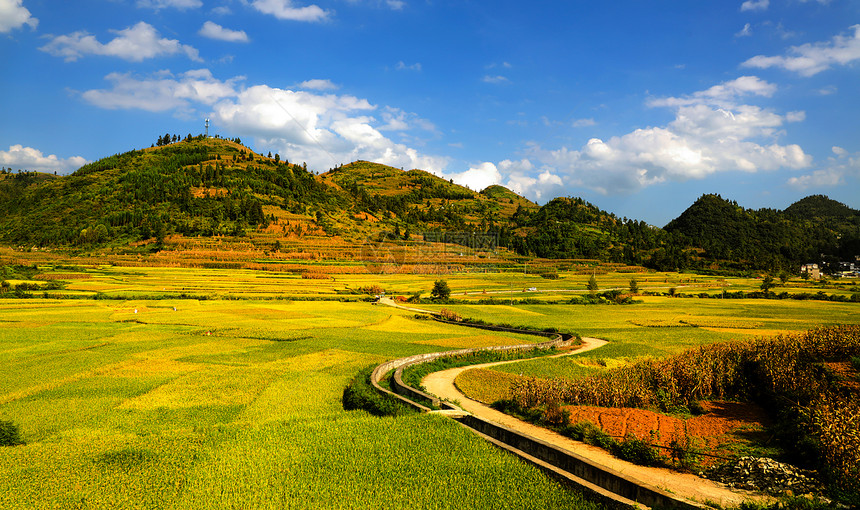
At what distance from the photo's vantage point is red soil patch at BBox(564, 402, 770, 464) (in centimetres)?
1198

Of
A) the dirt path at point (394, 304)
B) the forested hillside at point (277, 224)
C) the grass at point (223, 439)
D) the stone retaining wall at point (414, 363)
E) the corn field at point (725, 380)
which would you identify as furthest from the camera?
the forested hillside at point (277, 224)

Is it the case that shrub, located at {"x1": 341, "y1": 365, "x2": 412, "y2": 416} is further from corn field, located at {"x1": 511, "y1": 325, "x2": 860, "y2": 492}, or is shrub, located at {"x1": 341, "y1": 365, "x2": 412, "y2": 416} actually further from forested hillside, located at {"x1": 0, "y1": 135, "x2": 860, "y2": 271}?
forested hillside, located at {"x1": 0, "y1": 135, "x2": 860, "y2": 271}

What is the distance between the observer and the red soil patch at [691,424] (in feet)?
39.3

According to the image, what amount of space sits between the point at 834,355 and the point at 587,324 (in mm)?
27498

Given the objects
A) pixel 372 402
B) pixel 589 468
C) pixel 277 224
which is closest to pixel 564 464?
pixel 589 468

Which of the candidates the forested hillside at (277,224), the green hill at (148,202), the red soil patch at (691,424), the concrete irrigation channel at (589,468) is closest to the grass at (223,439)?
the concrete irrigation channel at (589,468)

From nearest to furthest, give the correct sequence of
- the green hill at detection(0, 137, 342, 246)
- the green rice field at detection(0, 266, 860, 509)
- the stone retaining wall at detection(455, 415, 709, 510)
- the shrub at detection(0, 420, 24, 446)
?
the stone retaining wall at detection(455, 415, 709, 510) → the green rice field at detection(0, 266, 860, 509) → the shrub at detection(0, 420, 24, 446) → the green hill at detection(0, 137, 342, 246)

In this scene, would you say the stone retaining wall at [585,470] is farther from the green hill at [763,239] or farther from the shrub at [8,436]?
the green hill at [763,239]

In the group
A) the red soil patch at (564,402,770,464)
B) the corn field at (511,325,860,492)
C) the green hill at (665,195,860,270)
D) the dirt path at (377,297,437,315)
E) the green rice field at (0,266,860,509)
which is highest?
the green hill at (665,195,860,270)

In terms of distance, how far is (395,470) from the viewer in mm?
10281

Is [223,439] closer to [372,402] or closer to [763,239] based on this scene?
[372,402]

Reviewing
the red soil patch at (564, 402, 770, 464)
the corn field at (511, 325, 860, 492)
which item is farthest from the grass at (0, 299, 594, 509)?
the corn field at (511, 325, 860, 492)

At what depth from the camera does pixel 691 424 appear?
44.8ft

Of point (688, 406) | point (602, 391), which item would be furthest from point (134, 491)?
point (688, 406)
